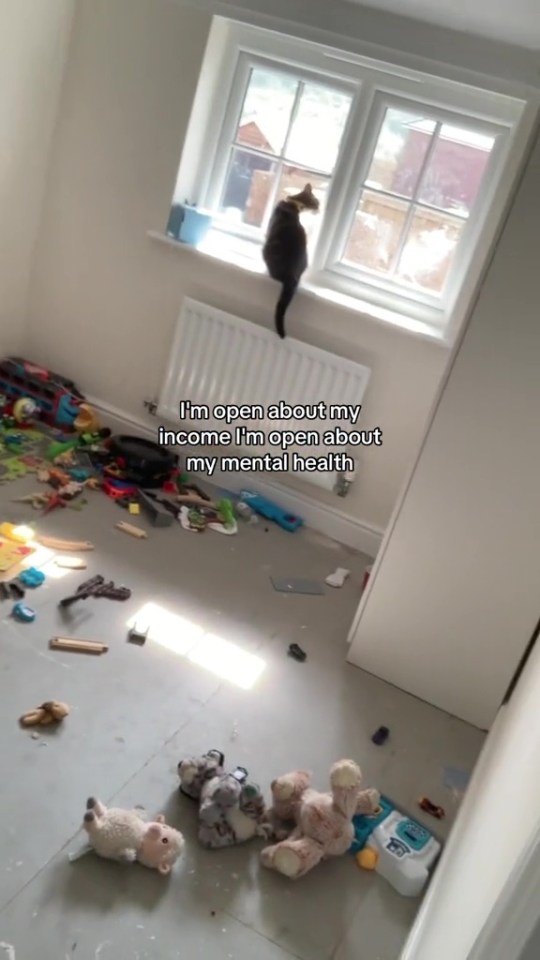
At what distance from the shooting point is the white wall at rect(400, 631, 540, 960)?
2.86ft

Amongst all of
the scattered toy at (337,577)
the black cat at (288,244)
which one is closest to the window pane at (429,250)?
the black cat at (288,244)

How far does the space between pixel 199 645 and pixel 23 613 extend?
0.49m

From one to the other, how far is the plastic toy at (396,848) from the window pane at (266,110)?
7.73 ft

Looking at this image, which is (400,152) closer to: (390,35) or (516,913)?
(390,35)

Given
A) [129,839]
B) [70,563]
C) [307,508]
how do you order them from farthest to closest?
[307,508] < [70,563] < [129,839]

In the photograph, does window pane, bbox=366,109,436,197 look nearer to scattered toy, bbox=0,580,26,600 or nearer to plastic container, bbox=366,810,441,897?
scattered toy, bbox=0,580,26,600

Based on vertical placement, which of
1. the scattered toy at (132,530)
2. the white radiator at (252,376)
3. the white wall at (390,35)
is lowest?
the scattered toy at (132,530)

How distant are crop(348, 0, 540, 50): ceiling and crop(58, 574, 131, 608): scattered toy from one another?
6.32ft

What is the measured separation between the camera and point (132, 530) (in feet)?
8.97

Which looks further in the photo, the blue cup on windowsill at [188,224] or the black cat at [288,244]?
the blue cup on windowsill at [188,224]

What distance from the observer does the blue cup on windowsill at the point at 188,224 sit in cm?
305

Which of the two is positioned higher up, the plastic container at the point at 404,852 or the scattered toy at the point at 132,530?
the scattered toy at the point at 132,530

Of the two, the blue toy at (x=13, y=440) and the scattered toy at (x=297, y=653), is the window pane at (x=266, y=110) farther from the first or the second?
the scattered toy at (x=297, y=653)

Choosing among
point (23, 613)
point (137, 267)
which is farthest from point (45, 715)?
point (137, 267)
